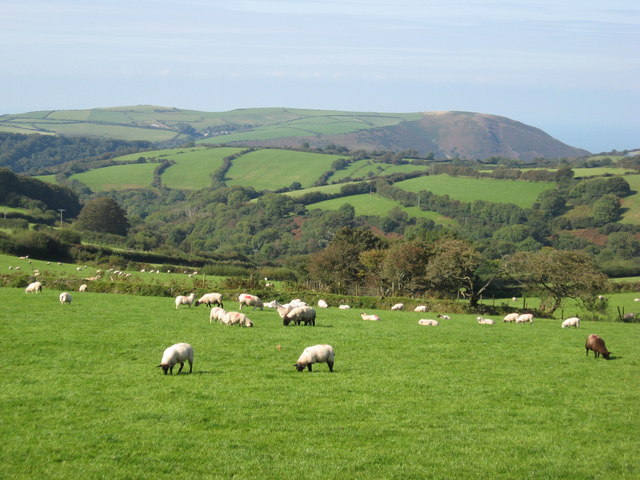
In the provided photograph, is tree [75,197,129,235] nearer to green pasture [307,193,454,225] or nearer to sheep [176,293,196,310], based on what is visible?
green pasture [307,193,454,225]

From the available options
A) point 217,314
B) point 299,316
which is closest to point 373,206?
point 299,316

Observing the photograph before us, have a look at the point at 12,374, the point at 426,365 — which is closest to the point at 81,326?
the point at 12,374

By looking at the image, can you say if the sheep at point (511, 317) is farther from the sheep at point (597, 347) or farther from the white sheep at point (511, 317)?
the sheep at point (597, 347)

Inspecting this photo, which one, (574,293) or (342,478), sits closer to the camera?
(342,478)

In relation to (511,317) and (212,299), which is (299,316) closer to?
(212,299)

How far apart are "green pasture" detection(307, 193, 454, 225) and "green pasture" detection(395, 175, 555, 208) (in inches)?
400

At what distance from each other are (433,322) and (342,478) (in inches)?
944

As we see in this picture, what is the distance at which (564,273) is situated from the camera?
50312 mm

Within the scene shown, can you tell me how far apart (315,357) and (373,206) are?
450ft

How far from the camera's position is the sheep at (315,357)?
64.5ft

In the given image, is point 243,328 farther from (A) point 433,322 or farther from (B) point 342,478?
(B) point 342,478

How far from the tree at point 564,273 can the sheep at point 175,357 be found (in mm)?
37196

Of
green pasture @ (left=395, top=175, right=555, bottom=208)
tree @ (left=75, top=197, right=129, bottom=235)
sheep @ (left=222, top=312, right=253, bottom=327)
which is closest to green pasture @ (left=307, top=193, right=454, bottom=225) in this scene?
green pasture @ (left=395, top=175, right=555, bottom=208)

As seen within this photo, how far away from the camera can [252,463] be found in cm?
1157
